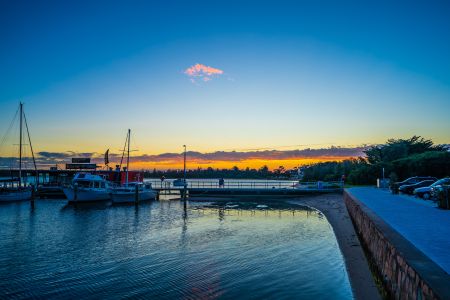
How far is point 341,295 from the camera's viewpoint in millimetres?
11203

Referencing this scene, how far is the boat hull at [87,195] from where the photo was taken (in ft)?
157

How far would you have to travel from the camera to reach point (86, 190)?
49.4 meters

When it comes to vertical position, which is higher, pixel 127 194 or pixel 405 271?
pixel 405 271

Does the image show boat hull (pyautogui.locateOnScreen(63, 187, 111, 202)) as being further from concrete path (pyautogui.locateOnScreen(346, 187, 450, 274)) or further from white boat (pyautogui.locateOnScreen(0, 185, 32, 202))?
concrete path (pyautogui.locateOnScreen(346, 187, 450, 274))

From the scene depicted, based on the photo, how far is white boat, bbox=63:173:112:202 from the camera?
47812mm

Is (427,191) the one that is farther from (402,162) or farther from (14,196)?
(14,196)

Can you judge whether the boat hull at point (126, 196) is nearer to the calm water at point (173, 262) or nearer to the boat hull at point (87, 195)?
the boat hull at point (87, 195)

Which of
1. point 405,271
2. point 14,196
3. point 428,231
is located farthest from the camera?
point 14,196

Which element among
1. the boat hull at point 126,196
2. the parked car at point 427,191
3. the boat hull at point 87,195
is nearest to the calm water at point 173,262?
the parked car at point 427,191

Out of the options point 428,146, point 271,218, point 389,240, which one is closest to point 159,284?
point 389,240

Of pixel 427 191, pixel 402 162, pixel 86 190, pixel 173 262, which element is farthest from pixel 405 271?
pixel 402 162

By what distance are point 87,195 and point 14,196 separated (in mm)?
11962

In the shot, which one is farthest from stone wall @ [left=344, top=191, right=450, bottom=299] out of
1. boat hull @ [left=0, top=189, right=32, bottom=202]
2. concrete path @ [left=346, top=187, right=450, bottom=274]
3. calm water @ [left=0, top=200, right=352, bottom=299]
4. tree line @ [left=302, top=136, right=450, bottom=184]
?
boat hull @ [left=0, top=189, right=32, bottom=202]

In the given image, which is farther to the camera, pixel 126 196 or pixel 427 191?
pixel 126 196
